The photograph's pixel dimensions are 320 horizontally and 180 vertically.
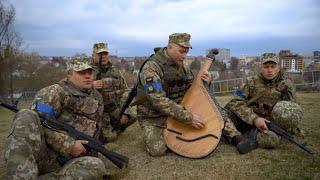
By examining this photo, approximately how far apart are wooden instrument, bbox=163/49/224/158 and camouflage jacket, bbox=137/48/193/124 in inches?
8.3

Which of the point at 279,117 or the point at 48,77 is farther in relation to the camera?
the point at 48,77

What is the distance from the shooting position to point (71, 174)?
4176 mm

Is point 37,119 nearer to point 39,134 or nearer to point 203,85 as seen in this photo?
point 39,134

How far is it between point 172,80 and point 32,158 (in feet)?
8.49

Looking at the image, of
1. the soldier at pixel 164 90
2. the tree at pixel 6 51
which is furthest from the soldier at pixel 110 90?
the tree at pixel 6 51

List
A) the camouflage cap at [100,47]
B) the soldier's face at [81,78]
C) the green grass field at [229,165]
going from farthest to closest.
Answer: the camouflage cap at [100,47] < the soldier's face at [81,78] < the green grass field at [229,165]

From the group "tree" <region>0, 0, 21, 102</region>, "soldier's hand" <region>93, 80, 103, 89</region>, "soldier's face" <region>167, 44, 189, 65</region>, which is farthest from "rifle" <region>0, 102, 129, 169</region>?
"tree" <region>0, 0, 21, 102</region>

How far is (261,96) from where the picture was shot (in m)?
6.09

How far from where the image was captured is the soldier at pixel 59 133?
4031 mm

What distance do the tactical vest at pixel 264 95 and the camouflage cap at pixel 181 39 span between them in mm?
1172

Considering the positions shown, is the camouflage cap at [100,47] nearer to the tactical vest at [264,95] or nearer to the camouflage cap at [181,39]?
the camouflage cap at [181,39]

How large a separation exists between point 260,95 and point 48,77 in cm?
2770

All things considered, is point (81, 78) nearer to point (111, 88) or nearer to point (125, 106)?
point (125, 106)

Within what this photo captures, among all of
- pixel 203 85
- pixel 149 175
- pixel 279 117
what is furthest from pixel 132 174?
pixel 279 117
